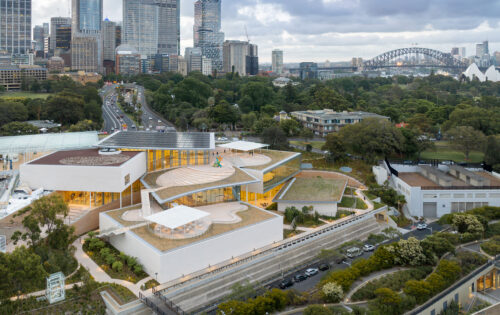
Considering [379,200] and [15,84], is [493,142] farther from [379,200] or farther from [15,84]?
[15,84]

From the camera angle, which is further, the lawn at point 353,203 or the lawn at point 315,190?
the lawn at point 353,203

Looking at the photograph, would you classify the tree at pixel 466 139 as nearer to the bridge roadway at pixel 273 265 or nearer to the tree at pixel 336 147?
the tree at pixel 336 147

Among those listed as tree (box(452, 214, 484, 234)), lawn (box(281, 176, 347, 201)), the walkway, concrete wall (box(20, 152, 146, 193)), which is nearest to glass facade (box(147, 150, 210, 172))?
concrete wall (box(20, 152, 146, 193))

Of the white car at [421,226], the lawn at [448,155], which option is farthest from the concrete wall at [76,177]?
the lawn at [448,155]

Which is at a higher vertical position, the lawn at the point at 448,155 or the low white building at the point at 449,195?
the lawn at the point at 448,155

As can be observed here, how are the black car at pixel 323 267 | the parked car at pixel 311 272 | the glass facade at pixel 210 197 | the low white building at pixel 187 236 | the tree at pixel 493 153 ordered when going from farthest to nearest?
the tree at pixel 493 153
the glass facade at pixel 210 197
the black car at pixel 323 267
the parked car at pixel 311 272
the low white building at pixel 187 236

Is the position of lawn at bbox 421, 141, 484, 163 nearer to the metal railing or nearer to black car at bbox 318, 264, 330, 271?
the metal railing
